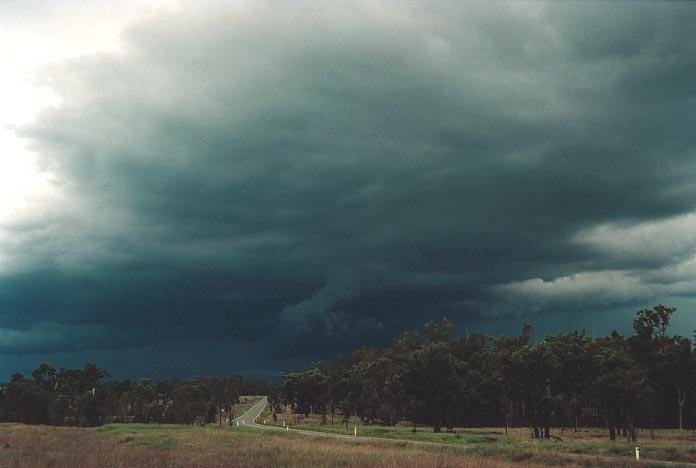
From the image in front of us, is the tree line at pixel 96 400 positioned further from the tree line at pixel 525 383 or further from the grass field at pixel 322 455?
the grass field at pixel 322 455

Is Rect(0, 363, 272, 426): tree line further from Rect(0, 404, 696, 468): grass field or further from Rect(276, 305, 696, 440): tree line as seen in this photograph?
Rect(0, 404, 696, 468): grass field

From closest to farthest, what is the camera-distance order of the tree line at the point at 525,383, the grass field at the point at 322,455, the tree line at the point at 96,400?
1. the grass field at the point at 322,455
2. the tree line at the point at 525,383
3. the tree line at the point at 96,400

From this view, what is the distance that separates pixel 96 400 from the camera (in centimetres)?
12488

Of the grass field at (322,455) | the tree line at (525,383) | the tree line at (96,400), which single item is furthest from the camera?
the tree line at (96,400)

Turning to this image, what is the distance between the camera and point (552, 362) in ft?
250

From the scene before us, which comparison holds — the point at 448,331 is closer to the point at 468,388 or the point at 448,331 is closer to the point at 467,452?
the point at 468,388

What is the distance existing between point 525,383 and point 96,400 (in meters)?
94.2

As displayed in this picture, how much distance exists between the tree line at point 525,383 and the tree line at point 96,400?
19.3 m

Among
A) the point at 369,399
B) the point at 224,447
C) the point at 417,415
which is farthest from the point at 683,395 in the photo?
the point at 224,447

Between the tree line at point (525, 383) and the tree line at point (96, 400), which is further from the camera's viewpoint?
the tree line at point (96, 400)

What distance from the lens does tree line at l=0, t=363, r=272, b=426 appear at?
403 feet

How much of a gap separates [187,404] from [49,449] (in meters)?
85.7

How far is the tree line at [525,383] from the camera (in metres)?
77.0

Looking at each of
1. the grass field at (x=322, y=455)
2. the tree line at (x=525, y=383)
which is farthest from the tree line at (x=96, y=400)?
the grass field at (x=322, y=455)
